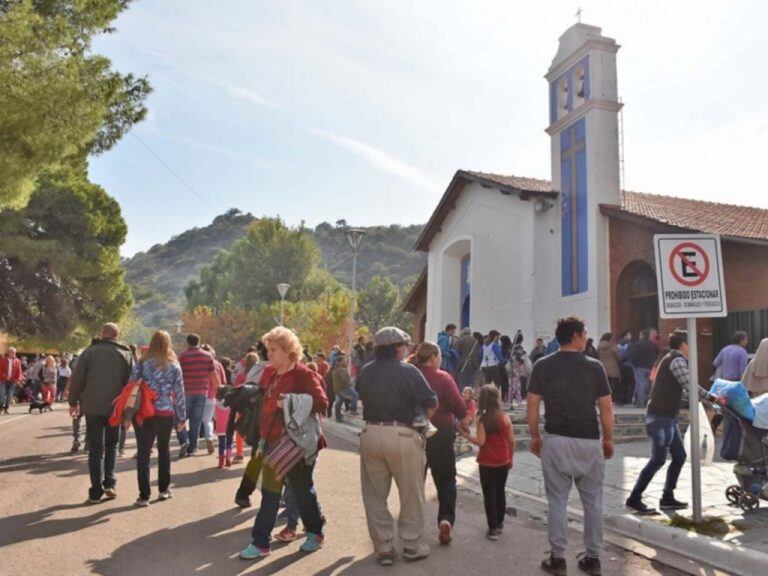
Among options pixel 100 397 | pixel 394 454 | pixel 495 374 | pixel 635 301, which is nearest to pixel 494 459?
pixel 394 454

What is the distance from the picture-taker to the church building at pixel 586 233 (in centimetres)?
1509

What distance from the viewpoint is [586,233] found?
59.8 feet

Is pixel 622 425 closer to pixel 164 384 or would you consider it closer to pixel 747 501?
pixel 747 501

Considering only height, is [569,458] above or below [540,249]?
below

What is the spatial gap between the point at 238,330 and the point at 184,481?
44169 mm

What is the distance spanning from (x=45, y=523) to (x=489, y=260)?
728 inches

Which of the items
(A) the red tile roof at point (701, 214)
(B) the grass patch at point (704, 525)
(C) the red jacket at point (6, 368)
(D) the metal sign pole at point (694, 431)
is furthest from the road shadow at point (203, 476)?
(C) the red jacket at point (6, 368)

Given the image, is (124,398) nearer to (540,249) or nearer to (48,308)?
(540,249)

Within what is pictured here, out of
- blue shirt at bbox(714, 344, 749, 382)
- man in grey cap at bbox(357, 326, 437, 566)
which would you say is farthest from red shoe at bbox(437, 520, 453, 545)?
blue shirt at bbox(714, 344, 749, 382)

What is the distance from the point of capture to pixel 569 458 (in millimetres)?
4504

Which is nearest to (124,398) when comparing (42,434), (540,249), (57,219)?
(42,434)

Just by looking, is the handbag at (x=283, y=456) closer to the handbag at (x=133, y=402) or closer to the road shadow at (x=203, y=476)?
the handbag at (x=133, y=402)

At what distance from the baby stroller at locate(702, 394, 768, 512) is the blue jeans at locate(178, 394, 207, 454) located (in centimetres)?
679

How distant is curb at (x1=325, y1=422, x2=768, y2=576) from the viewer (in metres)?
4.73
